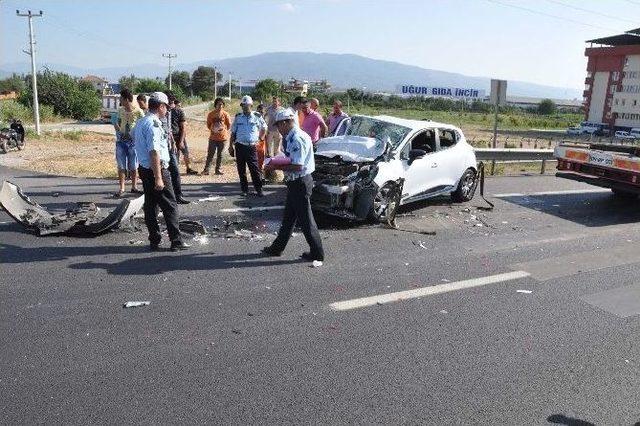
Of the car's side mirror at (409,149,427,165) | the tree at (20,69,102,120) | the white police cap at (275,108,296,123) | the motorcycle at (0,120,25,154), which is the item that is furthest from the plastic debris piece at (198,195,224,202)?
the tree at (20,69,102,120)

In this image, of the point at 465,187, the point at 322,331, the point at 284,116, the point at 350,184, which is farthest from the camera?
the point at 465,187

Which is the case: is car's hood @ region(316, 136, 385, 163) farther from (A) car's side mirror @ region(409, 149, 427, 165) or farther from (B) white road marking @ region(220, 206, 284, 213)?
(B) white road marking @ region(220, 206, 284, 213)

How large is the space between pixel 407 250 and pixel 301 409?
4197mm

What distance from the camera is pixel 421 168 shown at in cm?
957

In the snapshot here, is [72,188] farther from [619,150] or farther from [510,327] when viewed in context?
[619,150]

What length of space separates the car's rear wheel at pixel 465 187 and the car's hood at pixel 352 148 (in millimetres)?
2389

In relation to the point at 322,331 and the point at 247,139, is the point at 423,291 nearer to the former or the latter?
the point at 322,331

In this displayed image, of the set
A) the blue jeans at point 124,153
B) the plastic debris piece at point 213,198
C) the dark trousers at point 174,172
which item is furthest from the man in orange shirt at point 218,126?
the dark trousers at point 174,172

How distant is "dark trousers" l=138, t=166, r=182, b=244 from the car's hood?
3018mm

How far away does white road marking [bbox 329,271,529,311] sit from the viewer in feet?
17.8

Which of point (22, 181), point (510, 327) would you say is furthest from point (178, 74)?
point (510, 327)

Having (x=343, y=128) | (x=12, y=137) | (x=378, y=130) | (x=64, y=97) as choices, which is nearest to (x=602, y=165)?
(x=378, y=130)

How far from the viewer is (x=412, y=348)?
15.0 feet

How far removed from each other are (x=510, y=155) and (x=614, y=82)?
79.8 metres
